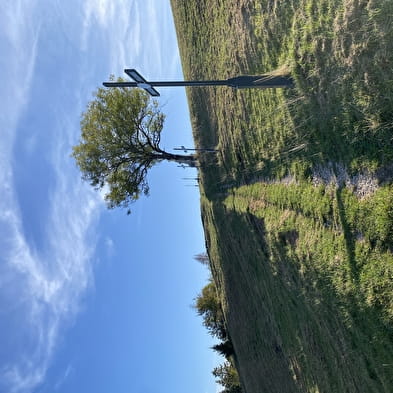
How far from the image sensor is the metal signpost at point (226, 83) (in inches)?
306

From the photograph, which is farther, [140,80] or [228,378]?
[228,378]

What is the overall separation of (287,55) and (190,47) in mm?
17465

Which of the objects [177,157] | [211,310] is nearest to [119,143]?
[177,157]

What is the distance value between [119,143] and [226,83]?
1809 cm

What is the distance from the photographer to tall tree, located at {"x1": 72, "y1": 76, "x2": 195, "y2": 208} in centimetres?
2477

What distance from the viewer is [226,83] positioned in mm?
8500

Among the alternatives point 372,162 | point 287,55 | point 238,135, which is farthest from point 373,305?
point 238,135

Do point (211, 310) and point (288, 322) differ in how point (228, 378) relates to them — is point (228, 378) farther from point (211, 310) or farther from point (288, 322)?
point (288, 322)

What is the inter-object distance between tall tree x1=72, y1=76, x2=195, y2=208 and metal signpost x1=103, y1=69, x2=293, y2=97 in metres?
16.6

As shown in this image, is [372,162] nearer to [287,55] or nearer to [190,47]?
[287,55]

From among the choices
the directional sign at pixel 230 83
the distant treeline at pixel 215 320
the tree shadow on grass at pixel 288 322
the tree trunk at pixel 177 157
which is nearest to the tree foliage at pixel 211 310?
the distant treeline at pixel 215 320

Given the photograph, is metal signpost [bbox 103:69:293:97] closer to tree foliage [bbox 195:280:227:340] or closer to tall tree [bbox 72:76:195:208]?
tall tree [bbox 72:76:195:208]

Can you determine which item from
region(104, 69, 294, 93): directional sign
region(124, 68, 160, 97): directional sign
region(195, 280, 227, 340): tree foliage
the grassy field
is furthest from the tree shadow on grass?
region(195, 280, 227, 340): tree foliage

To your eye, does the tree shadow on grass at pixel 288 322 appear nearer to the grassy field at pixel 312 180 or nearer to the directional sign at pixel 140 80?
the grassy field at pixel 312 180
